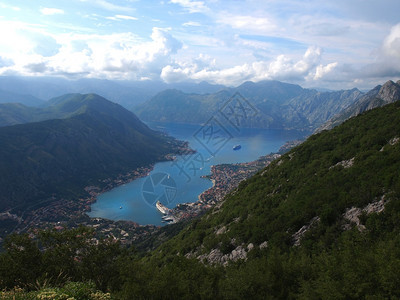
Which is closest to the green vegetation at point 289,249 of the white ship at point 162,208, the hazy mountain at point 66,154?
the white ship at point 162,208

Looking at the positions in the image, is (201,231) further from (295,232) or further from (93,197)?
(93,197)

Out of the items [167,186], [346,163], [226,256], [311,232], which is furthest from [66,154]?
[311,232]

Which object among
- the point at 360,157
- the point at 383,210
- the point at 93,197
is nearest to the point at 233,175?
the point at 93,197

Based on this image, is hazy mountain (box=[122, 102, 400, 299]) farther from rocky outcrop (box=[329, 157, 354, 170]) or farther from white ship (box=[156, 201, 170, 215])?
white ship (box=[156, 201, 170, 215])

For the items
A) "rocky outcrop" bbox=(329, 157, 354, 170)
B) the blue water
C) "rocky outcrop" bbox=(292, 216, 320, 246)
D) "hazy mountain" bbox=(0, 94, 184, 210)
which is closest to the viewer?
"rocky outcrop" bbox=(292, 216, 320, 246)

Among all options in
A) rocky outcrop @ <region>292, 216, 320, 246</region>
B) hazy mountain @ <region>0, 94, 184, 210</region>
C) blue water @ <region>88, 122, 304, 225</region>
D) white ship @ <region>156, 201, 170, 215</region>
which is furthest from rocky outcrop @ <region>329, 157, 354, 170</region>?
hazy mountain @ <region>0, 94, 184, 210</region>

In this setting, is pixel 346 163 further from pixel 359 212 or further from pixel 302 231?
pixel 302 231
